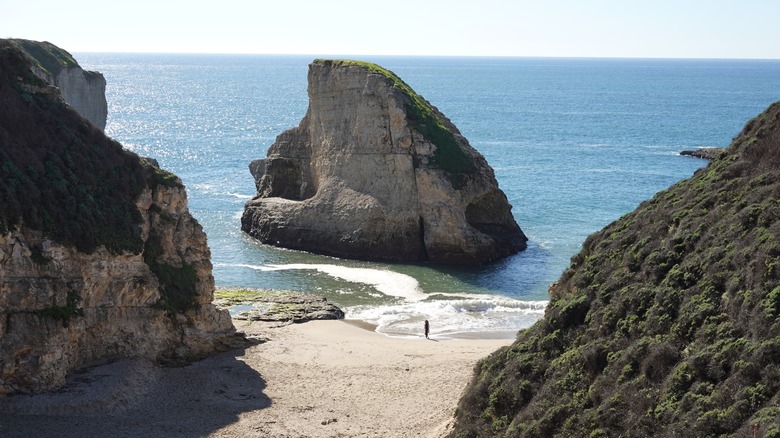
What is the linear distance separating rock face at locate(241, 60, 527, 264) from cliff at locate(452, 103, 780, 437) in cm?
2443

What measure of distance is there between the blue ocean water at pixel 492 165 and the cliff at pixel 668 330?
14342 mm

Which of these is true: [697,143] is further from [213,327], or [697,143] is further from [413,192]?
[213,327]

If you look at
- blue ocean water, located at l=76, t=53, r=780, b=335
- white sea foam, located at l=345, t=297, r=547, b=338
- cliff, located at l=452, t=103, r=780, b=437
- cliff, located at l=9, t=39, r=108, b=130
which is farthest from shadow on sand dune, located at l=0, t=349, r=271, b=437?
cliff, located at l=9, t=39, r=108, b=130

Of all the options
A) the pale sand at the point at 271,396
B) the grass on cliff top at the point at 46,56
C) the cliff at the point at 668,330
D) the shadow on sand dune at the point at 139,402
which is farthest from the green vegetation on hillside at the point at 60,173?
the grass on cliff top at the point at 46,56

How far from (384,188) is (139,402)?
2732cm

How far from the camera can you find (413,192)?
5400 cm

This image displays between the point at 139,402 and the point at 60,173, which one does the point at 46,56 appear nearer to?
the point at 60,173

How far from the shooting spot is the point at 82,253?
30.1m

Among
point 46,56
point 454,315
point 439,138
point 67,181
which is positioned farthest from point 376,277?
point 46,56

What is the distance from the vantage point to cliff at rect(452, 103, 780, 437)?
1948 centimetres

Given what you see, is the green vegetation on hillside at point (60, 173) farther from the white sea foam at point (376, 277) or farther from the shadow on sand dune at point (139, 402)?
the white sea foam at point (376, 277)

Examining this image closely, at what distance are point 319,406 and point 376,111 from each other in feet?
93.4

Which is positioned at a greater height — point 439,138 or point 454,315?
point 439,138

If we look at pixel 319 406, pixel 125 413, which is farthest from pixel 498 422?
pixel 125 413
